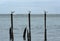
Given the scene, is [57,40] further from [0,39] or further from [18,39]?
[0,39]

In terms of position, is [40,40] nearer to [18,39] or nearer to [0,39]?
[18,39]

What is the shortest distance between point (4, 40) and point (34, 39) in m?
3.00

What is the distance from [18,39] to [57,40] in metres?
3.84

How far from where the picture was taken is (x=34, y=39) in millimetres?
28281

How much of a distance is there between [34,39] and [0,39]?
3415mm

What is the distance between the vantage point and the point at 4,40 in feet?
91.5

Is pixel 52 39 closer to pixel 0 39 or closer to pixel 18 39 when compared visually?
pixel 18 39

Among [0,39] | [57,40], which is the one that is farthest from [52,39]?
[0,39]

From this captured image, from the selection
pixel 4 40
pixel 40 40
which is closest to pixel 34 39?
pixel 40 40

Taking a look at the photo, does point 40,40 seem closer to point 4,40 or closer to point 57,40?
point 57,40

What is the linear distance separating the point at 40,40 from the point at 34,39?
31.1 inches

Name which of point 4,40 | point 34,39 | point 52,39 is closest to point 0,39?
point 4,40

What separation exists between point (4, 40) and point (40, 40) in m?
3.56

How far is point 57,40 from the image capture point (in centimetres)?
2761
